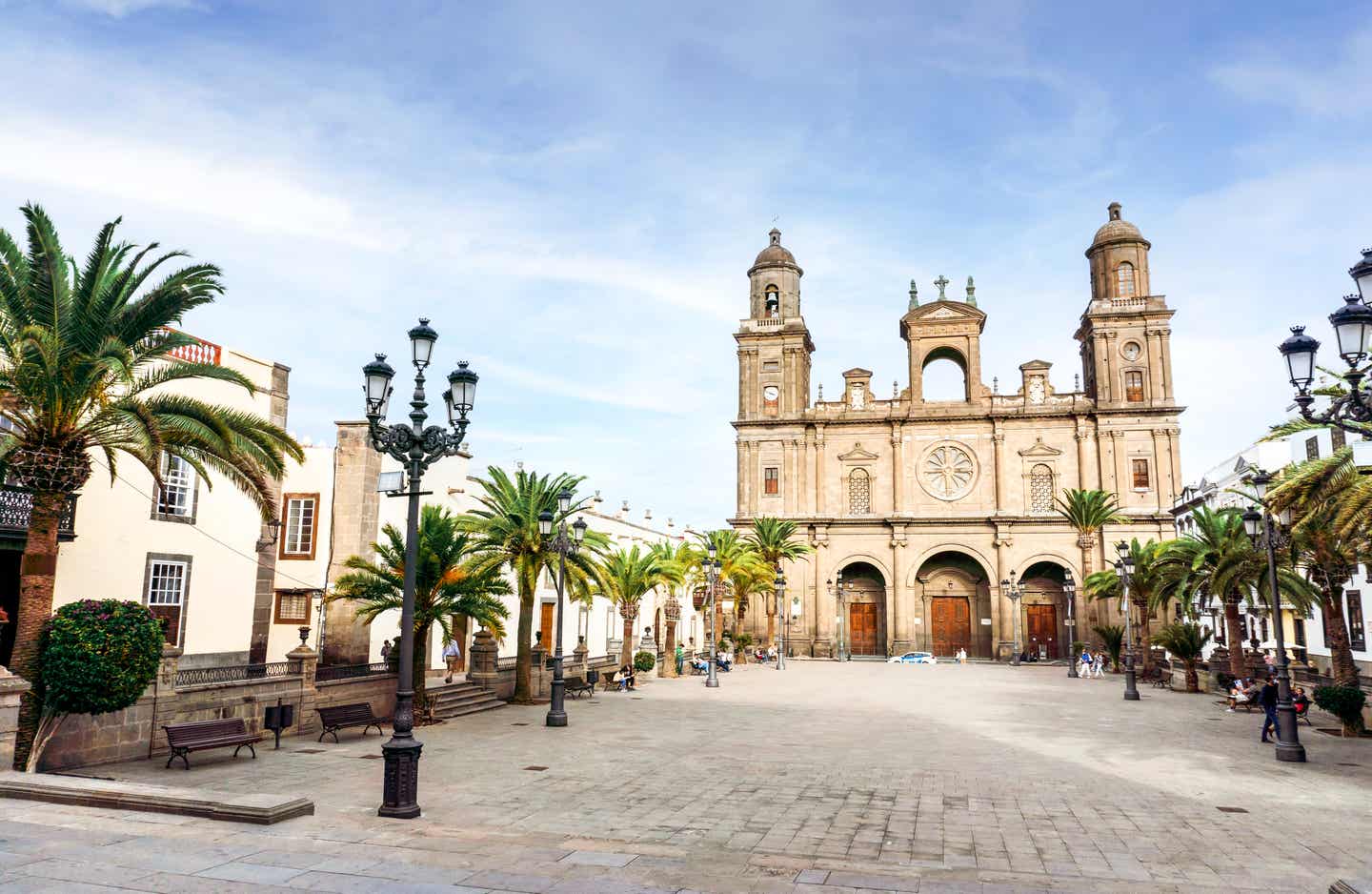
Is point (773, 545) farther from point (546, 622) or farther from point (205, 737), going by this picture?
point (205, 737)

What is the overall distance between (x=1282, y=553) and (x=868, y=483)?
34.7 meters

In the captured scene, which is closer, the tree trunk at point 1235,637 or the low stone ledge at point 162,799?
the low stone ledge at point 162,799

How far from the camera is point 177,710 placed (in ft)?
52.7

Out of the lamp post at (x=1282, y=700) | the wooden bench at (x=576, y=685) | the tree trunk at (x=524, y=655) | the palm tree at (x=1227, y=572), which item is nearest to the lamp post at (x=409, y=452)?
the tree trunk at (x=524, y=655)

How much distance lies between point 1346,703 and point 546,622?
103ft

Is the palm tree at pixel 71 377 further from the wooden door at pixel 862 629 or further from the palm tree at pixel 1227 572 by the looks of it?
the wooden door at pixel 862 629

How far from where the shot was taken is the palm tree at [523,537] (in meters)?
25.1

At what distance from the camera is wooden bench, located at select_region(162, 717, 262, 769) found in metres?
14.4

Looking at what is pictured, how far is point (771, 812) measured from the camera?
11.8m

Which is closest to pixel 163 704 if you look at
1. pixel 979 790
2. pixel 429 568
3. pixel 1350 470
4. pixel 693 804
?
pixel 429 568

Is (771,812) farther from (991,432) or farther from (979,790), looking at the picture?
(991,432)

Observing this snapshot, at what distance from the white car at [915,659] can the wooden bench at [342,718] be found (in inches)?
1453

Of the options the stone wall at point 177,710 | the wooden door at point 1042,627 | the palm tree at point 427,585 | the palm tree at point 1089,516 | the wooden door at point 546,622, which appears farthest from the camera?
the wooden door at point 1042,627

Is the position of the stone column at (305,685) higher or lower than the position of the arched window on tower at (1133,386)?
lower
